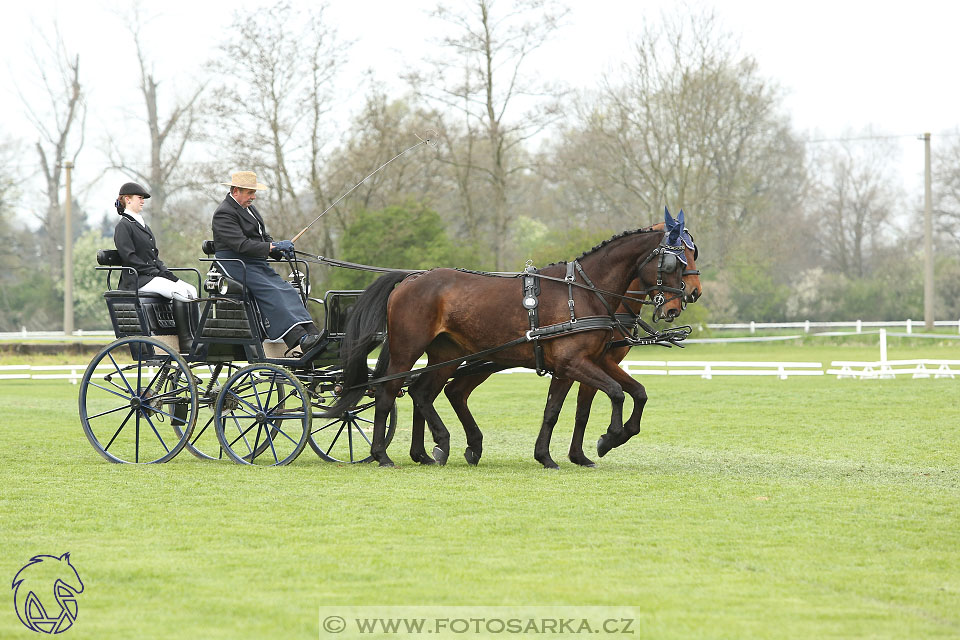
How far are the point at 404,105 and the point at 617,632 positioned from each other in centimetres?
3655

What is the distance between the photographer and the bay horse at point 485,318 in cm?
920

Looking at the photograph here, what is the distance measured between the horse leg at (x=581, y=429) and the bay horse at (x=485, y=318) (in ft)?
0.87

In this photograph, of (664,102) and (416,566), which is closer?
(416,566)

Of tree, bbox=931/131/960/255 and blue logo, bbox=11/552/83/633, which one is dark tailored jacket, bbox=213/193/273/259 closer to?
blue logo, bbox=11/552/83/633

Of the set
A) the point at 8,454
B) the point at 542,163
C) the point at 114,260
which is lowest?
the point at 8,454

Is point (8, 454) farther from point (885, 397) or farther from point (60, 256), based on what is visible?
point (60, 256)

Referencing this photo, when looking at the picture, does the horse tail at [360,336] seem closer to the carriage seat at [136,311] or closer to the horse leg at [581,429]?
the carriage seat at [136,311]

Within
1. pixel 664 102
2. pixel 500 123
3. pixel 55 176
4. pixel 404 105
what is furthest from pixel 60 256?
pixel 664 102

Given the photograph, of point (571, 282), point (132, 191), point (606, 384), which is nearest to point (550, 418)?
point (606, 384)

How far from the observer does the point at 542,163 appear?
3725 cm

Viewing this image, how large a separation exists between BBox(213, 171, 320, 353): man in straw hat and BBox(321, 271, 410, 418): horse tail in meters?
0.30

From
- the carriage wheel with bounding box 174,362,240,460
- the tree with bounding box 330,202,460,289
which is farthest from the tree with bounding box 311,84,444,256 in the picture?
the carriage wheel with bounding box 174,362,240,460

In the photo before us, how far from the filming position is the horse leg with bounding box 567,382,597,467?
31.0 feet

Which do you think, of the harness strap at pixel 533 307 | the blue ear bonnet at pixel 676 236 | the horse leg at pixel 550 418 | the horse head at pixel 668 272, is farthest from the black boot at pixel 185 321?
the blue ear bonnet at pixel 676 236
